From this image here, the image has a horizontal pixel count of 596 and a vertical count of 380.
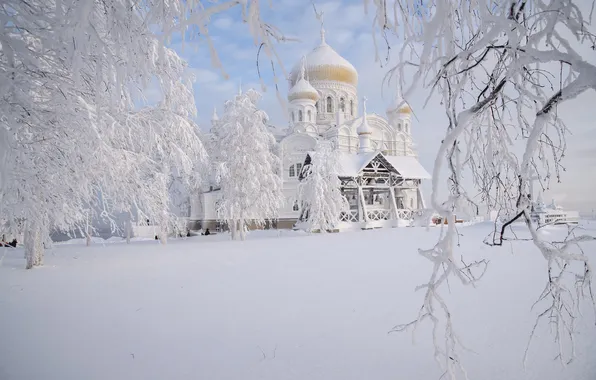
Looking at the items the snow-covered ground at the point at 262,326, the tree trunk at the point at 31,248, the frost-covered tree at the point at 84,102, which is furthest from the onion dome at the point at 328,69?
the snow-covered ground at the point at 262,326

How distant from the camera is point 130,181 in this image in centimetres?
1148

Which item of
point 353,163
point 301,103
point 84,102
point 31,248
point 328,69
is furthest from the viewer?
point 328,69

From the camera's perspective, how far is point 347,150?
3359 cm

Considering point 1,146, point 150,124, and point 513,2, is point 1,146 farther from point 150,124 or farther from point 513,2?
point 150,124

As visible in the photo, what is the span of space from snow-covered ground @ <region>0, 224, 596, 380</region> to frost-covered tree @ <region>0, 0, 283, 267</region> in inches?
66.4

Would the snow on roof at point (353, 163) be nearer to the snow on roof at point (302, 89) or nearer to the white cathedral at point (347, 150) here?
the white cathedral at point (347, 150)

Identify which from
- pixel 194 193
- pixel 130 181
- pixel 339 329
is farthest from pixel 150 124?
pixel 194 193

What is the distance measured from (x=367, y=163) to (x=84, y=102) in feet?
67.2

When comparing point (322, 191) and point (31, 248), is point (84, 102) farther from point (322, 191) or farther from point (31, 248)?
point (322, 191)

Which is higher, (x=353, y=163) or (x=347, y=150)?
(x=347, y=150)

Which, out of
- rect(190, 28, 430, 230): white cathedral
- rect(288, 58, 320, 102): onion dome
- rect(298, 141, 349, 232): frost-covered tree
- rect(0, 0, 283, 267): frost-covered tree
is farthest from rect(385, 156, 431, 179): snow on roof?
rect(0, 0, 283, 267): frost-covered tree

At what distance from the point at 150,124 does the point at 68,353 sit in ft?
30.1

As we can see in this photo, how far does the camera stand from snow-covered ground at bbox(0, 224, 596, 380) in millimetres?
3686

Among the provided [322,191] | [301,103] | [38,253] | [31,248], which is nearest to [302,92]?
[301,103]
